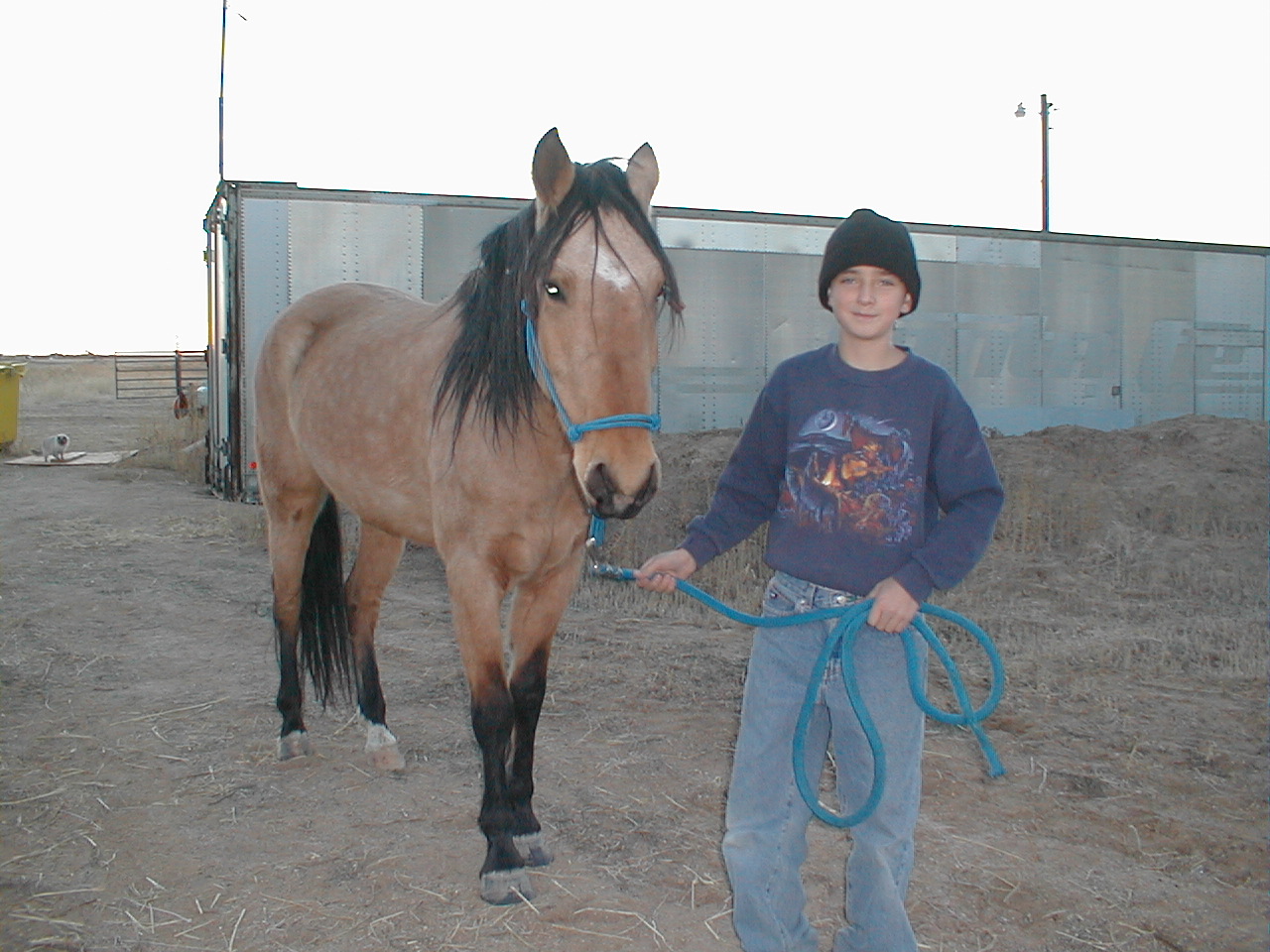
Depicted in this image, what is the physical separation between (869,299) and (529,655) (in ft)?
4.95

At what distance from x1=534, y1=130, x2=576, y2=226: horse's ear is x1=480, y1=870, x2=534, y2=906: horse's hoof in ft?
5.51

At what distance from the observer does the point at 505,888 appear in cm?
245

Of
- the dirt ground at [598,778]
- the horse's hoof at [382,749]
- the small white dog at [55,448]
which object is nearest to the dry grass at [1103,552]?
the dirt ground at [598,778]

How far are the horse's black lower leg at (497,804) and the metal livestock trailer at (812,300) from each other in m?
6.00

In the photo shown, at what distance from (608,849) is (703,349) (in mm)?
6701

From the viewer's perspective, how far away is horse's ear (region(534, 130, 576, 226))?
7.36 feet

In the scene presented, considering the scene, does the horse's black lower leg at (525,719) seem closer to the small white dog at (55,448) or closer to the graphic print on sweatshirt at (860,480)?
the graphic print on sweatshirt at (860,480)

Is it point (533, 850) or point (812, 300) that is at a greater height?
point (812, 300)

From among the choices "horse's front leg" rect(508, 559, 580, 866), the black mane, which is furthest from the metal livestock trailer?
"horse's front leg" rect(508, 559, 580, 866)

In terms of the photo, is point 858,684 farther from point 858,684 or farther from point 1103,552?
point 1103,552

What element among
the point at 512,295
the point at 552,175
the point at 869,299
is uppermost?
the point at 552,175

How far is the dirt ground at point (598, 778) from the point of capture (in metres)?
2.34

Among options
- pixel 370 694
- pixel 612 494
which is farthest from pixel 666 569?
pixel 370 694

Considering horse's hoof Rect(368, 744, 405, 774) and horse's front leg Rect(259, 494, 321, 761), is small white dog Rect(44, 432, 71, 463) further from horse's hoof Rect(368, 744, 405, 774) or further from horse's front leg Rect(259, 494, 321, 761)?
horse's hoof Rect(368, 744, 405, 774)
